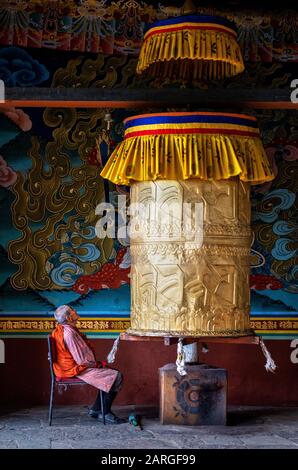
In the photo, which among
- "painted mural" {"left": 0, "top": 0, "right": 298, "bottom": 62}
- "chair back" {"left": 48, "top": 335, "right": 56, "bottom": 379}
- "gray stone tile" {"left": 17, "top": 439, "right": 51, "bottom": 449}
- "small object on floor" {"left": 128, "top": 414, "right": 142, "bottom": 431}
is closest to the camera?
"gray stone tile" {"left": 17, "top": 439, "right": 51, "bottom": 449}

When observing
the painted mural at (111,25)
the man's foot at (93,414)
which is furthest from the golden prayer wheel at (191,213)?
the painted mural at (111,25)

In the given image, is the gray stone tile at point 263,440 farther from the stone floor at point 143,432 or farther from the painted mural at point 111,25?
the painted mural at point 111,25

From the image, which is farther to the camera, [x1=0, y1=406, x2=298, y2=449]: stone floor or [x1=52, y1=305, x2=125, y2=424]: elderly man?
[x1=52, y1=305, x2=125, y2=424]: elderly man

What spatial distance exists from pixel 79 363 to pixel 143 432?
0.81 m

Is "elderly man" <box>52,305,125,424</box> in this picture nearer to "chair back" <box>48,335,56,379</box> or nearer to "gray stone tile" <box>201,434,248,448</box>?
"chair back" <box>48,335,56,379</box>

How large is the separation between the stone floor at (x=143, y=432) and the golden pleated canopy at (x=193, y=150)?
201 cm

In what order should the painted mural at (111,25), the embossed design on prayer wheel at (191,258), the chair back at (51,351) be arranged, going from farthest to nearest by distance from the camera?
the painted mural at (111,25) < the chair back at (51,351) < the embossed design on prayer wheel at (191,258)

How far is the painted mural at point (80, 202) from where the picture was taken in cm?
906

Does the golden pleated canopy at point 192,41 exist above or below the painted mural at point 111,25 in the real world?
below

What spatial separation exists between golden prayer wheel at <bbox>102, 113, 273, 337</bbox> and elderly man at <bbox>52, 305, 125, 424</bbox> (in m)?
0.69

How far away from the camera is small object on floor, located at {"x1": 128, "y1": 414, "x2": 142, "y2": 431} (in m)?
8.05

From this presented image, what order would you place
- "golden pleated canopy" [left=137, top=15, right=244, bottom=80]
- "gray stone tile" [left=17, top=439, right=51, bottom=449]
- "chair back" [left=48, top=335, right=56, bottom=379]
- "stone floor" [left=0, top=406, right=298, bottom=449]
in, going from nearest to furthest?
"gray stone tile" [left=17, top=439, right=51, bottom=449]
"stone floor" [left=0, top=406, right=298, bottom=449]
"golden pleated canopy" [left=137, top=15, right=244, bottom=80]
"chair back" [left=48, top=335, right=56, bottom=379]

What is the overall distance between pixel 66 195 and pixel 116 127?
79 centimetres

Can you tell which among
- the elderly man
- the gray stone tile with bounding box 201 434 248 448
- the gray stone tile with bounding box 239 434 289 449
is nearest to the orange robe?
the elderly man
